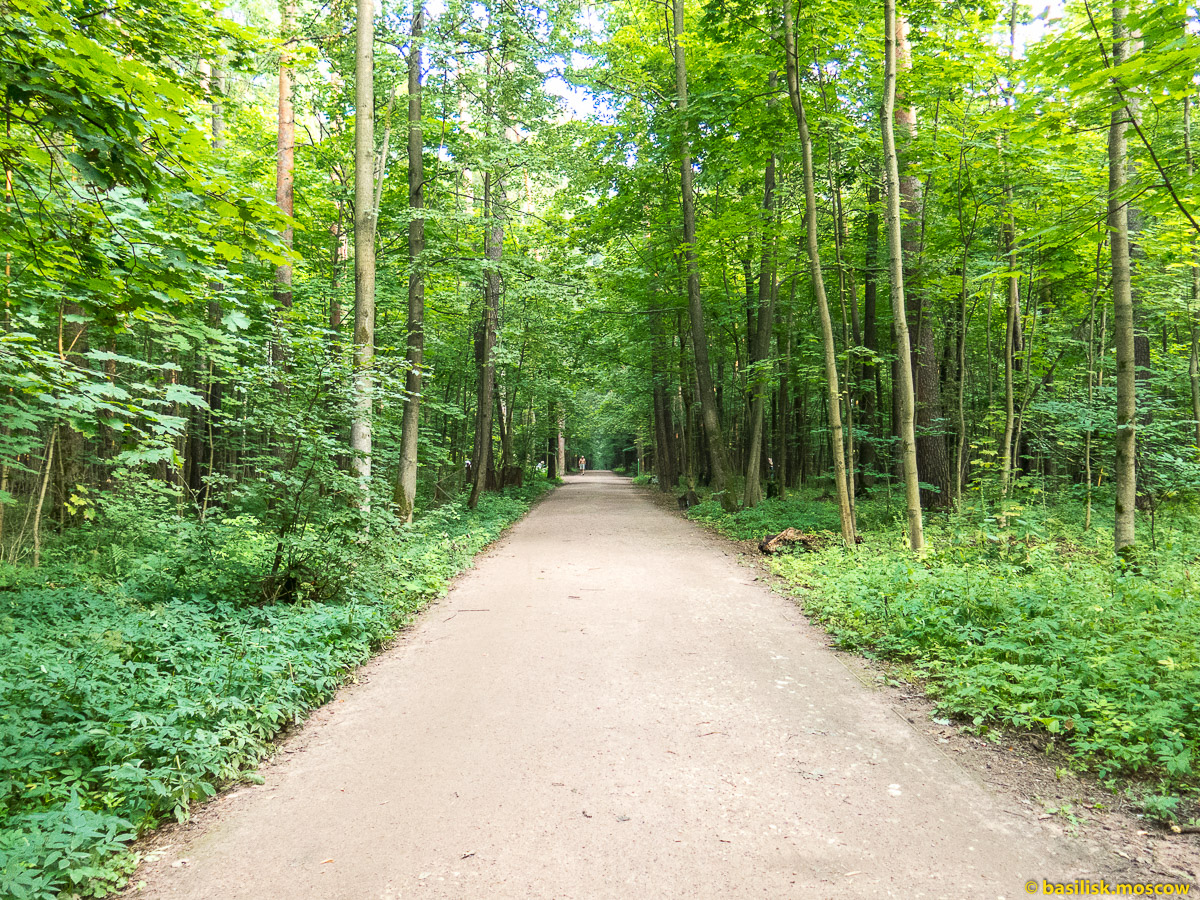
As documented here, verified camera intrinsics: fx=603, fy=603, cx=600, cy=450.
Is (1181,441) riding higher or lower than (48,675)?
higher

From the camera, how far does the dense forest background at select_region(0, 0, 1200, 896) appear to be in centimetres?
341

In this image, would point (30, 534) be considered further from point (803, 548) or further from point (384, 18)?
point (803, 548)

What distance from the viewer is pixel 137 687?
11.9ft

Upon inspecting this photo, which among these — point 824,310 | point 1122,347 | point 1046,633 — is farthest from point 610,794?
point 824,310

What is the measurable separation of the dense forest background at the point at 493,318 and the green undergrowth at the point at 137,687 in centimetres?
3

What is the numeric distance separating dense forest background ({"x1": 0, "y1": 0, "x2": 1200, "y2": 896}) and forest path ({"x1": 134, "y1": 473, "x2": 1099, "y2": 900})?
0.57 meters

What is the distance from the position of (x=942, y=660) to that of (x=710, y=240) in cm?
1272

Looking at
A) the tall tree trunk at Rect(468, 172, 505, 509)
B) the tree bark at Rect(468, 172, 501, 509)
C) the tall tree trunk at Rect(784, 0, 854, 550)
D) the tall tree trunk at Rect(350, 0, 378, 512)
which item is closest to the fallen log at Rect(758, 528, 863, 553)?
the tall tree trunk at Rect(784, 0, 854, 550)

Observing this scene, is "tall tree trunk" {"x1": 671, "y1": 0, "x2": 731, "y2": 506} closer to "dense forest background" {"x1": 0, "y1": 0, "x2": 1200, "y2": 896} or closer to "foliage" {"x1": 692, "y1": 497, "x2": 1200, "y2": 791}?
"dense forest background" {"x1": 0, "y1": 0, "x2": 1200, "y2": 896}

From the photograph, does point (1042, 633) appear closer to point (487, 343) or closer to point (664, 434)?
point (487, 343)

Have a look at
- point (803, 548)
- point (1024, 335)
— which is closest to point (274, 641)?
point (803, 548)

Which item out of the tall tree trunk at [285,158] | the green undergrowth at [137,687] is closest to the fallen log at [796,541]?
the green undergrowth at [137,687]

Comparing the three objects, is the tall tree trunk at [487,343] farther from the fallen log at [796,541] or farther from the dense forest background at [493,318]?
the fallen log at [796,541]

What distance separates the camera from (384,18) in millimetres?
10609
